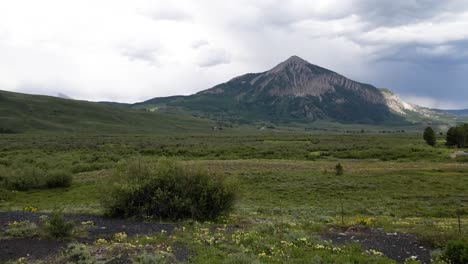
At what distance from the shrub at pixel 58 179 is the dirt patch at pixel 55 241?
21090mm

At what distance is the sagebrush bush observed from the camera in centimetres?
2022

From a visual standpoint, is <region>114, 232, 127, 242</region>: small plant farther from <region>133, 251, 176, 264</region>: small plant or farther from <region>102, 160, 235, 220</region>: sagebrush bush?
<region>102, 160, 235, 220</region>: sagebrush bush

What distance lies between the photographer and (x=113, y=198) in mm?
20453

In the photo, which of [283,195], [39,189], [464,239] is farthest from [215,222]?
[39,189]

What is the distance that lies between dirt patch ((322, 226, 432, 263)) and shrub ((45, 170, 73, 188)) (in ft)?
101

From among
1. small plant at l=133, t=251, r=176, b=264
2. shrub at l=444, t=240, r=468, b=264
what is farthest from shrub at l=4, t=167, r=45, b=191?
shrub at l=444, t=240, r=468, b=264

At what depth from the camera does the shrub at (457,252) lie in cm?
1227

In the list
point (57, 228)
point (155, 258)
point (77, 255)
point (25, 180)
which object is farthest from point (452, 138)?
point (77, 255)

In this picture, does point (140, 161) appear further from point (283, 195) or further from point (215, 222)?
point (283, 195)

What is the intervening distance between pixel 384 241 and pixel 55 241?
40.5 ft

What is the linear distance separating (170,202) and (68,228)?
218 inches

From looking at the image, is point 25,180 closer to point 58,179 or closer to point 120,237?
point 58,179

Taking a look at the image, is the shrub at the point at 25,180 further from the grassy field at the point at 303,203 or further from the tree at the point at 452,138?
the tree at the point at 452,138

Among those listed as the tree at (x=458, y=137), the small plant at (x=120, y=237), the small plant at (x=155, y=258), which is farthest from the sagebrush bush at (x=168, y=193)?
the tree at (x=458, y=137)
